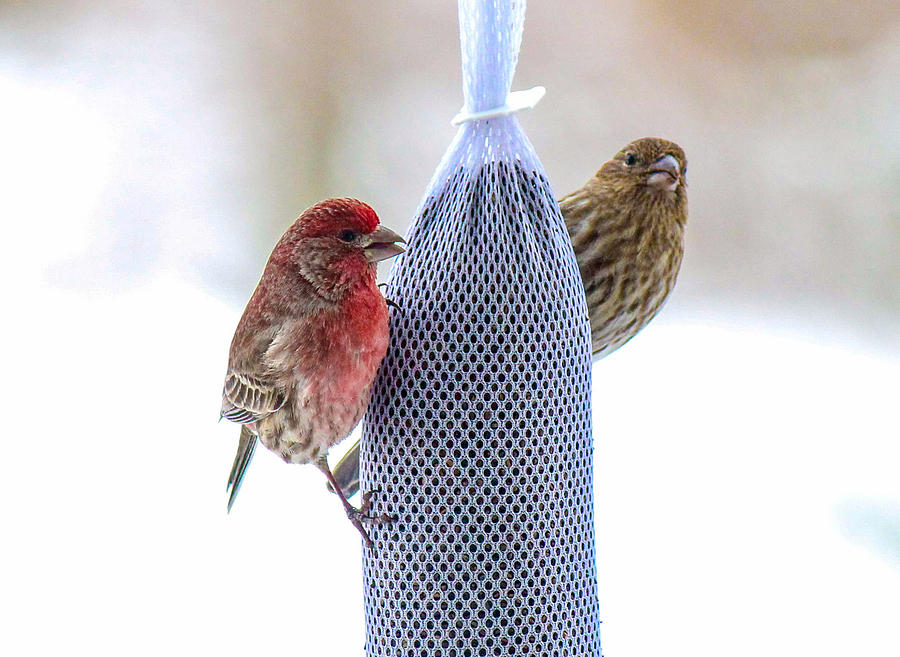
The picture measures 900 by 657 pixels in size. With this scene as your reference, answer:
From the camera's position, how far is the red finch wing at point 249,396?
11.0 ft

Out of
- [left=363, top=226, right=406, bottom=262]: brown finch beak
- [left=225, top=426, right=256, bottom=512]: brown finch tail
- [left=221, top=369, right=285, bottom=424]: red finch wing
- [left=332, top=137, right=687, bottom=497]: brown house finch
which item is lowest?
[left=225, top=426, right=256, bottom=512]: brown finch tail

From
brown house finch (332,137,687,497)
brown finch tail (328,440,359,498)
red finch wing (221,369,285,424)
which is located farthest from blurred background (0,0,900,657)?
red finch wing (221,369,285,424)

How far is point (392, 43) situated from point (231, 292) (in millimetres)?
1526

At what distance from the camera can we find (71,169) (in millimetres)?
6453

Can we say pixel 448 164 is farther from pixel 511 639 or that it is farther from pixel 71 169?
pixel 71 169

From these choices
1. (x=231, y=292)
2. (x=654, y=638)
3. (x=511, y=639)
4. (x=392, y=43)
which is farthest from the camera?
(x=231, y=292)

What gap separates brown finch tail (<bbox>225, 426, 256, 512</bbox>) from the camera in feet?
12.2

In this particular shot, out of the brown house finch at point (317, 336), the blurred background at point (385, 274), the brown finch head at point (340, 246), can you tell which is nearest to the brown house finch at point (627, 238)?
the brown house finch at point (317, 336)

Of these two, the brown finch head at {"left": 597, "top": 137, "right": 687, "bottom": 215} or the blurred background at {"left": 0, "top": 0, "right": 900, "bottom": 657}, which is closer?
the brown finch head at {"left": 597, "top": 137, "right": 687, "bottom": 215}

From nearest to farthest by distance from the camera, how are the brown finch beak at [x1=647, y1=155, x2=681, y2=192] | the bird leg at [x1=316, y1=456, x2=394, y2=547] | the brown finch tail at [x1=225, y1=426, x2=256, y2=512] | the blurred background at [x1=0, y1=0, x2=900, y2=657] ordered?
the bird leg at [x1=316, y1=456, x2=394, y2=547] < the brown finch tail at [x1=225, y1=426, x2=256, y2=512] < the brown finch beak at [x1=647, y1=155, x2=681, y2=192] < the blurred background at [x1=0, y1=0, x2=900, y2=657]

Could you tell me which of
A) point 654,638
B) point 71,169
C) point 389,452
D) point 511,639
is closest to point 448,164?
point 389,452

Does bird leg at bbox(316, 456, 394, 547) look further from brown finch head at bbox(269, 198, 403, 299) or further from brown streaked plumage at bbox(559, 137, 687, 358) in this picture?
brown streaked plumage at bbox(559, 137, 687, 358)

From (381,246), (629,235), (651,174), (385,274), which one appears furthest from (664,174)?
(385,274)

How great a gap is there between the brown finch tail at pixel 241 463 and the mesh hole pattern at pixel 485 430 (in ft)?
1.77
